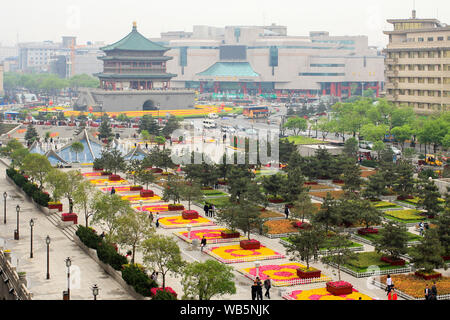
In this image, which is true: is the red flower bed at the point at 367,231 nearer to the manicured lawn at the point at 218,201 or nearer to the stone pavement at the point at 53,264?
the manicured lawn at the point at 218,201

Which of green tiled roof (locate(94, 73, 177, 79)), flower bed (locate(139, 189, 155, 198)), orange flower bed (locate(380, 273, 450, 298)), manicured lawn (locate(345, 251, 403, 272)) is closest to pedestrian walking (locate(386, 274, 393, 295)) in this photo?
orange flower bed (locate(380, 273, 450, 298))

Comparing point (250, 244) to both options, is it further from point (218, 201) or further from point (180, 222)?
point (218, 201)

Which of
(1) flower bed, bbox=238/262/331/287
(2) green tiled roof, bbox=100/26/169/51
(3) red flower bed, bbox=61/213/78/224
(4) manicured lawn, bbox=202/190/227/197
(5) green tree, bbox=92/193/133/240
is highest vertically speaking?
(2) green tiled roof, bbox=100/26/169/51

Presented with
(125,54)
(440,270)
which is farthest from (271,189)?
(125,54)

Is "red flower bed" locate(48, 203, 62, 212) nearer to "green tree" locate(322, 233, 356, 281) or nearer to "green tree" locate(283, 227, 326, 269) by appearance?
"green tree" locate(283, 227, 326, 269)

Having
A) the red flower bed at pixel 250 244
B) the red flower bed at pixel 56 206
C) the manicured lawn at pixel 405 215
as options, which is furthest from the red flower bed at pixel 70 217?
the manicured lawn at pixel 405 215
